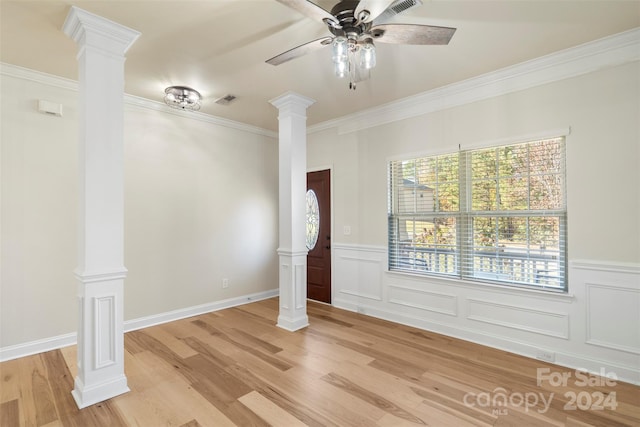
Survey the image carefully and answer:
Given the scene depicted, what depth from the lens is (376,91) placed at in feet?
11.9

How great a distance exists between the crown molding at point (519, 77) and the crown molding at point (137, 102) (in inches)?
68.5

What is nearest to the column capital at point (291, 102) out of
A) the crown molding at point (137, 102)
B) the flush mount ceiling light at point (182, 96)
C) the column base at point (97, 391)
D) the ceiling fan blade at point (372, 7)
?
the flush mount ceiling light at point (182, 96)

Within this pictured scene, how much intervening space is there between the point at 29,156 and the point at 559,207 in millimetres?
5080

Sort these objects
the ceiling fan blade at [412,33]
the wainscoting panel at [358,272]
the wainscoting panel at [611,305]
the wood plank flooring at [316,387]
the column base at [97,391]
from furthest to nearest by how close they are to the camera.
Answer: the wainscoting panel at [358,272] < the wainscoting panel at [611,305] < the column base at [97,391] < the wood plank flooring at [316,387] < the ceiling fan blade at [412,33]

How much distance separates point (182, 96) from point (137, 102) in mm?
685

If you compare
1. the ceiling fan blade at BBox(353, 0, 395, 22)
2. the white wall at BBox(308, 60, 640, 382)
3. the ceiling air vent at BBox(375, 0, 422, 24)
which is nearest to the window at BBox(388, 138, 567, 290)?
the white wall at BBox(308, 60, 640, 382)

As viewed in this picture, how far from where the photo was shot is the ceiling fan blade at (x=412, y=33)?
1.87 meters

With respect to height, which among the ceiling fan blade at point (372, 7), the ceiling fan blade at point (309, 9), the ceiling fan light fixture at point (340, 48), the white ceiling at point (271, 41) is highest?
the white ceiling at point (271, 41)

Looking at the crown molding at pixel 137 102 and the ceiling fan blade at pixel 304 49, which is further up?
the crown molding at pixel 137 102

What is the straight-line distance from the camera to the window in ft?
9.68

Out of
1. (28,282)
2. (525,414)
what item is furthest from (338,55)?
(28,282)

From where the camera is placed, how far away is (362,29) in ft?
6.44

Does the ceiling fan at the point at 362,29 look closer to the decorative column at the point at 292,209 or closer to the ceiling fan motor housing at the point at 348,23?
the ceiling fan motor housing at the point at 348,23

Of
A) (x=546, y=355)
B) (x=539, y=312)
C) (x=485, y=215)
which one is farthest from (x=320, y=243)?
(x=546, y=355)
